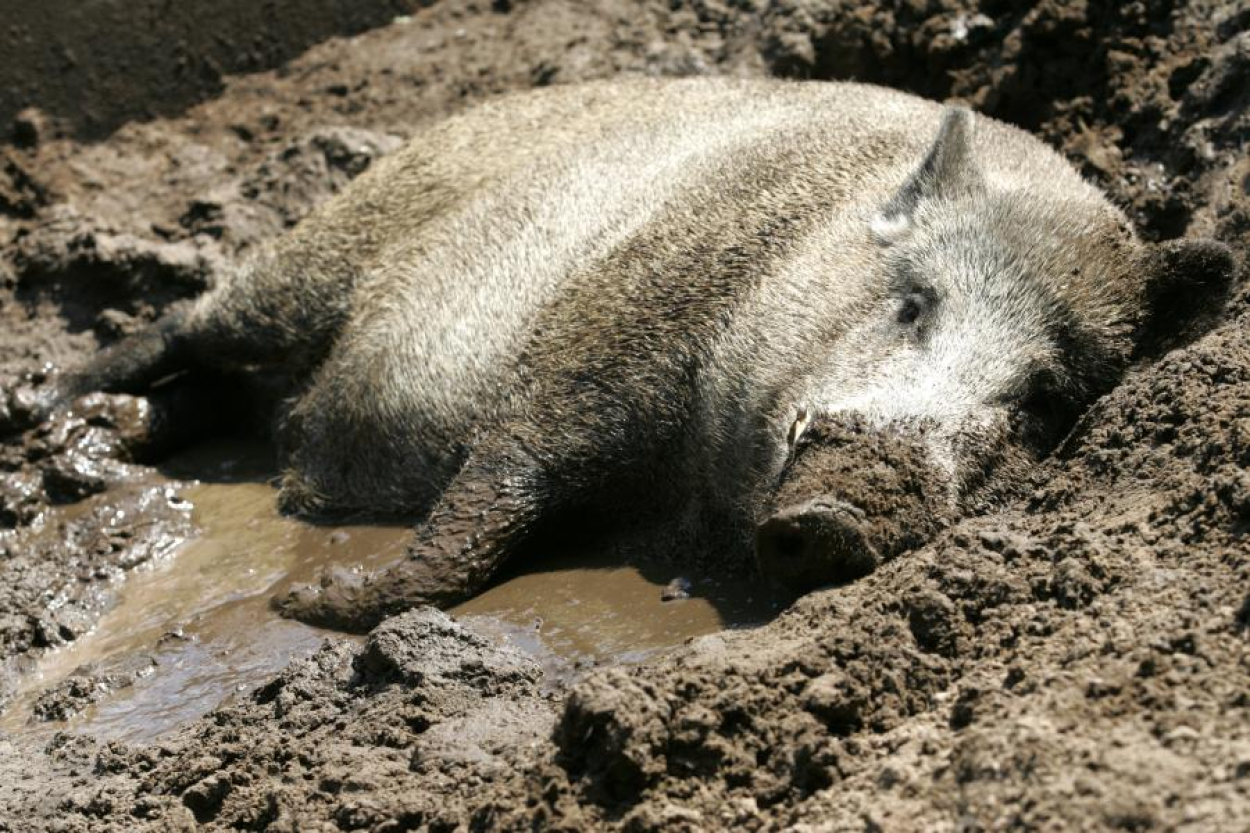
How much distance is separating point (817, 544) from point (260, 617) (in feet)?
7.84

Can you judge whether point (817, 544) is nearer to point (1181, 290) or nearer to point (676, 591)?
point (676, 591)

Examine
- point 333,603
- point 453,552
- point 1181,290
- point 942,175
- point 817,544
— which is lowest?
point 333,603

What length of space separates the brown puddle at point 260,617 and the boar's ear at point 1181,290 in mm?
1609

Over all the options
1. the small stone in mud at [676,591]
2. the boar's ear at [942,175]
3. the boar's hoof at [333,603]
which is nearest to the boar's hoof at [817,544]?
the small stone in mud at [676,591]

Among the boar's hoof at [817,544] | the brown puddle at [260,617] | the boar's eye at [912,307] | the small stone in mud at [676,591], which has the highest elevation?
the boar's eye at [912,307]

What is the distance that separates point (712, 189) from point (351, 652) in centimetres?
238

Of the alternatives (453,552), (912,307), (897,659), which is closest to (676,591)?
(453,552)

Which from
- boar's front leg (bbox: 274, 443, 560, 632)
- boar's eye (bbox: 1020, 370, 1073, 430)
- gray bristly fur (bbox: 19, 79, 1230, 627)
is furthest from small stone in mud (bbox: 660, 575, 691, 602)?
boar's eye (bbox: 1020, 370, 1073, 430)

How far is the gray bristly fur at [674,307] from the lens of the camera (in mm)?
5102

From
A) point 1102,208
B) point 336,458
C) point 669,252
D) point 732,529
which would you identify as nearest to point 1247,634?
point 732,529

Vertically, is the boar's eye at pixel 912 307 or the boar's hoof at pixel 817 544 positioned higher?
the boar's eye at pixel 912 307

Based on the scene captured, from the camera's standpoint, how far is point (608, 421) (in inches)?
220

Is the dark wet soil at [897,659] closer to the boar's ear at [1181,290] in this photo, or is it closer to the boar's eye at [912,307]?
the boar's ear at [1181,290]

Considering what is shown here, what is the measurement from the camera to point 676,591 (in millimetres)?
5148
